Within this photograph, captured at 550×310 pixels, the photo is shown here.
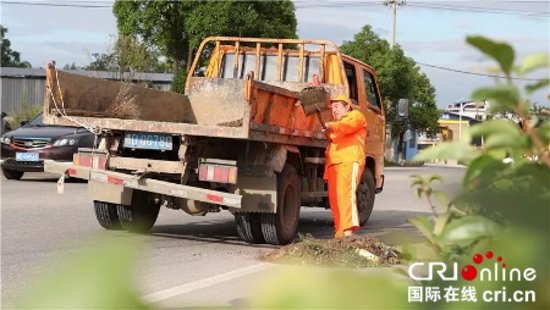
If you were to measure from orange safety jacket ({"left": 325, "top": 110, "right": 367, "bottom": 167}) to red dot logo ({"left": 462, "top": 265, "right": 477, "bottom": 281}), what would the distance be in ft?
25.6

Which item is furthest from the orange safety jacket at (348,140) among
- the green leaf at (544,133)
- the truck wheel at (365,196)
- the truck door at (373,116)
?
the green leaf at (544,133)

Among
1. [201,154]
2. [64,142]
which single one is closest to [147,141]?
[201,154]

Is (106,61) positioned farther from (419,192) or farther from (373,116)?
(419,192)

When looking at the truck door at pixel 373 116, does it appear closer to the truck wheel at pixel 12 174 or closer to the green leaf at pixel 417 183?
the truck wheel at pixel 12 174

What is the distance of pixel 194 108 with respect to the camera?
35.5 feet

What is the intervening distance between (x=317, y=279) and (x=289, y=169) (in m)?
8.10

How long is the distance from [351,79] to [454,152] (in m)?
9.86

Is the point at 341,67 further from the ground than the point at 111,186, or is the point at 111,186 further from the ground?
the point at 341,67

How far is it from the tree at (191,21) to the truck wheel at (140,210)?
25.7m

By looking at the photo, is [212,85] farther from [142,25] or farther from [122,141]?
[142,25]

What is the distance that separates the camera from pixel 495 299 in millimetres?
823

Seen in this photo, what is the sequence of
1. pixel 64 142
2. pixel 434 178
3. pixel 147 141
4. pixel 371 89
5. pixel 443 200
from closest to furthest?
1. pixel 443 200
2. pixel 434 178
3. pixel 147 141
4. pixel 371 89
5. pixel 64 142

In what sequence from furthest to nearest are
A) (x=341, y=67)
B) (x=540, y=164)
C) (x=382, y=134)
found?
(x=382, y=134), (x=341, y=67), (x=540, y=164)

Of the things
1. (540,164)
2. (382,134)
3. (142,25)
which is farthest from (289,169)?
(142,25)
